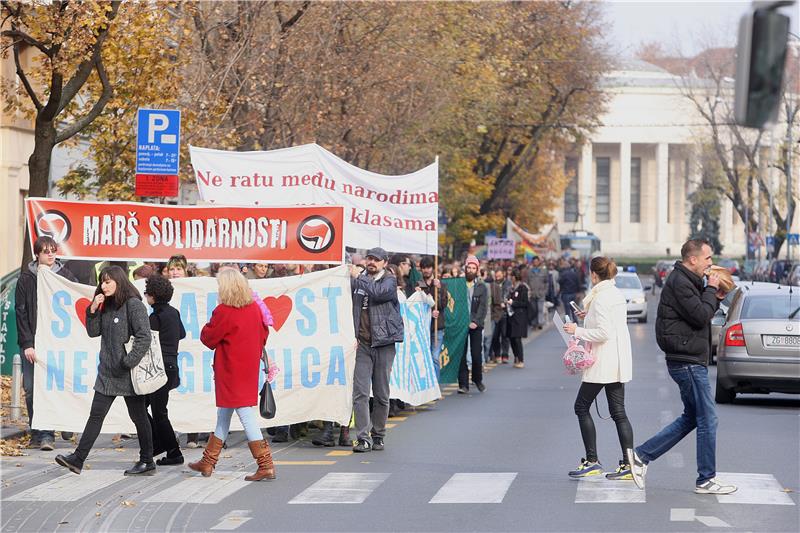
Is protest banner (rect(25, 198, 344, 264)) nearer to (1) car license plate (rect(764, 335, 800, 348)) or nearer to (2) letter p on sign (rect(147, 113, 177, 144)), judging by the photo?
(2) letter p on sign (rect(147, 113, 177, 144))

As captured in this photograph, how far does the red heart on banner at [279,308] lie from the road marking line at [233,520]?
13.0 feet

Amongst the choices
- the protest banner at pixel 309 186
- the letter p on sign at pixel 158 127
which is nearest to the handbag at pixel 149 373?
the protest banner at pixel 309 186

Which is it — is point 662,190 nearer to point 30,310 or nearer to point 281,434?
point 281,434

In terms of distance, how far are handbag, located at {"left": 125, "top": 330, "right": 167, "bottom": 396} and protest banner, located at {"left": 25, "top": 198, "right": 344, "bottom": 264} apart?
8.75 feet

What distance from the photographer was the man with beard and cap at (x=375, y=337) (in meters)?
13.8

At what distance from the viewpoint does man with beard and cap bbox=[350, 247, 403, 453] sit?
13828 mm

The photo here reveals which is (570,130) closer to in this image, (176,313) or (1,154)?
(1,154)

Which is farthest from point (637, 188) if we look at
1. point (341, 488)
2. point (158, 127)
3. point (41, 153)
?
point (341, 488)

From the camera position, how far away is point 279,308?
46.5 ft

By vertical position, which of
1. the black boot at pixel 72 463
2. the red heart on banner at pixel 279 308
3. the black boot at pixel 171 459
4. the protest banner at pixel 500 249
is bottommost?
the black boot at pixel 171 459

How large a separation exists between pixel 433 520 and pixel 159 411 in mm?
3382

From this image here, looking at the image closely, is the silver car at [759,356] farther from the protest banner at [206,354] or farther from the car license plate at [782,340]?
the protest banner at [206,354]

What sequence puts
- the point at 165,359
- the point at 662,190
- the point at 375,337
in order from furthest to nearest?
the point at 662,190 → the point at 375,337 → the point at 165,359

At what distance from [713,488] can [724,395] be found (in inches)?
323
